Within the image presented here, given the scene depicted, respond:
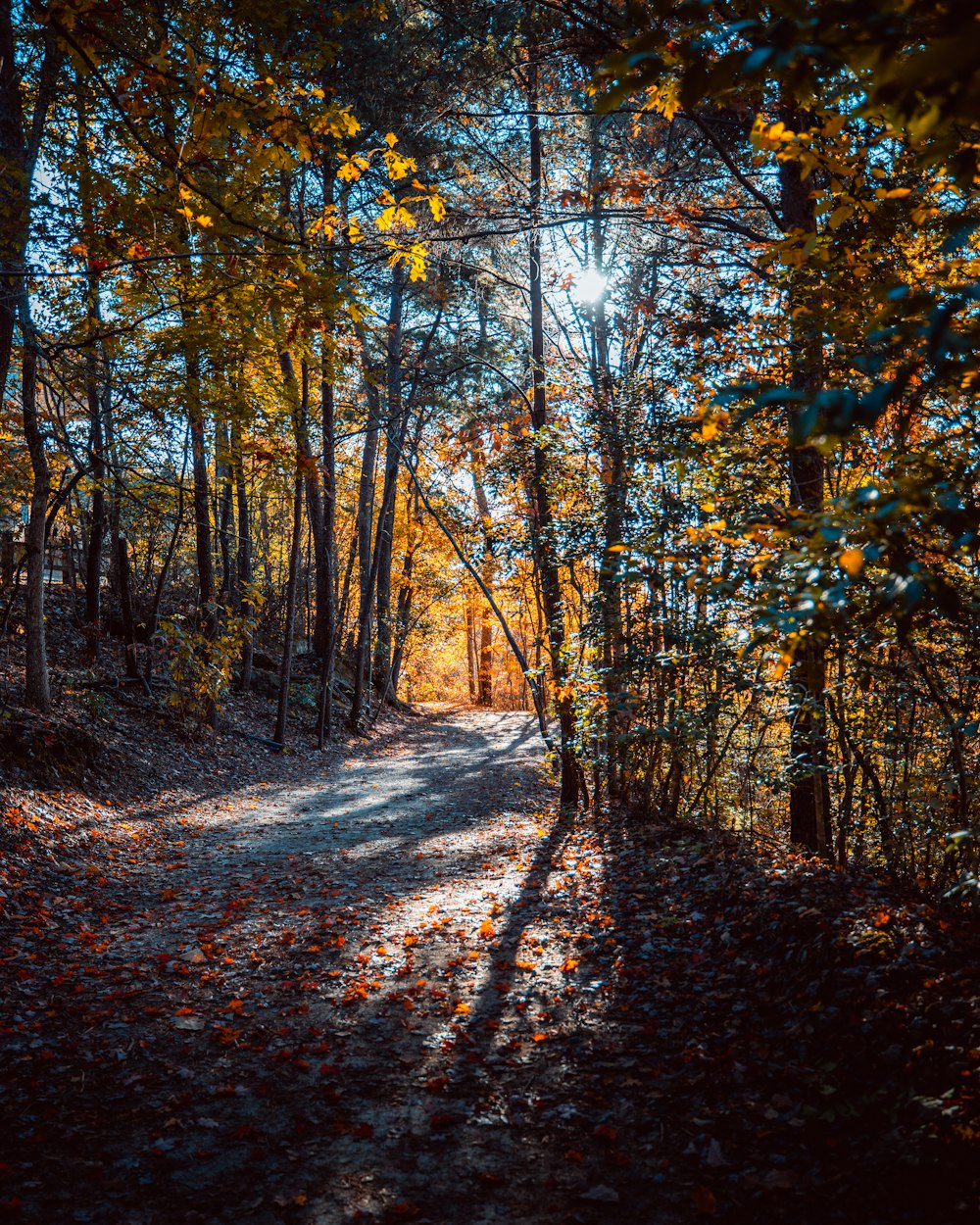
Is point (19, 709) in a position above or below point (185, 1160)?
above

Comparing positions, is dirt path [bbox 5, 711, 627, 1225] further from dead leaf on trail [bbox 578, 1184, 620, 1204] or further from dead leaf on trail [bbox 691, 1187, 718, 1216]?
dead leaf on trail [bbox 691, 1187, 718, 1216]

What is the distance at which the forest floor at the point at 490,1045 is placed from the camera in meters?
2.75

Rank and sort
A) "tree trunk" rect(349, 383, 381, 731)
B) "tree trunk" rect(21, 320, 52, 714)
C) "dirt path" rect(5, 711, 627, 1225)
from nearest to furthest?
1. "dirt path" rect(5, 711, 627, 1225)
2. "tree trunk" rect(21, 320, 52, 714)
3. "tree trunk" rect(349, 383, 381, 731)

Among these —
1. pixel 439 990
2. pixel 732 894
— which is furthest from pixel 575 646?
pixel 439 990

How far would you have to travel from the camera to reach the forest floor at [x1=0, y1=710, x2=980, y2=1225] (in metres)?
2.75

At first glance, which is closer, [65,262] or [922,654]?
[922,654]

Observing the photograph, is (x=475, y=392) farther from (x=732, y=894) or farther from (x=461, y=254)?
(x=732, y=894)

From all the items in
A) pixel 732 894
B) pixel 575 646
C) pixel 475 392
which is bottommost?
pixel 732 894

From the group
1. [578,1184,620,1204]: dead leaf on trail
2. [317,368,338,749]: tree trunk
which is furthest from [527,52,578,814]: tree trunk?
[578,1184,620,1204]: dead leaf on trail

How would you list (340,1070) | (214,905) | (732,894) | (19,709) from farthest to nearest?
(19,709), (214,905), (732,894), (340,1070)

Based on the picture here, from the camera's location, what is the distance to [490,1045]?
3887 millimetres

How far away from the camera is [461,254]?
11570 mm

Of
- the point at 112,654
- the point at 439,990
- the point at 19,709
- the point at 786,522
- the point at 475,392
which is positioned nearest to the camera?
the point at 786,522

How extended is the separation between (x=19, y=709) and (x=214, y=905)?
4206 mm
